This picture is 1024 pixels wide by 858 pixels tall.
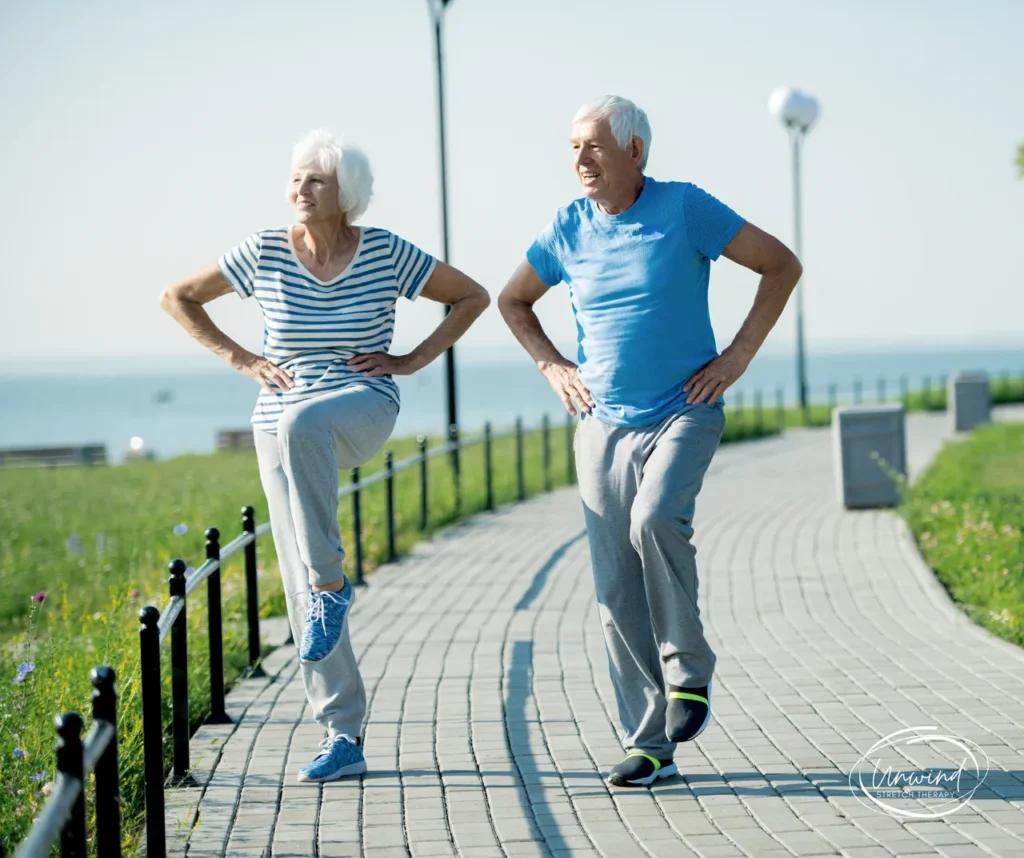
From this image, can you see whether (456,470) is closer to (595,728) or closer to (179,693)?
(595,728)

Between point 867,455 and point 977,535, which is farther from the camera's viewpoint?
point 867,455

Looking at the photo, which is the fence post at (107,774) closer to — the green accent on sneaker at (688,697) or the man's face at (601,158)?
the green accent on sneaker at (688,697)

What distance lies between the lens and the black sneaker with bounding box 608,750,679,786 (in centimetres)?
527

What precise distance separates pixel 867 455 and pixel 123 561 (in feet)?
22.1

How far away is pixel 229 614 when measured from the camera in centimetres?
928

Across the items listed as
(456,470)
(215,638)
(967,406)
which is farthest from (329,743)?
(967,406)

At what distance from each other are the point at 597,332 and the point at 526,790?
1.56 meters

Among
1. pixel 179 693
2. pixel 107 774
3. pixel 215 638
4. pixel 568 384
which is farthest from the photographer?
Answer: pixel 215 638

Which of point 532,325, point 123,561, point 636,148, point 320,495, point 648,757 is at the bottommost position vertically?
point 123,561

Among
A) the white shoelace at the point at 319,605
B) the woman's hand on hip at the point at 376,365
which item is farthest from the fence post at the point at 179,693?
the woman's hand on hip at the point at 376,365

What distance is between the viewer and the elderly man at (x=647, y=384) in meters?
5.09

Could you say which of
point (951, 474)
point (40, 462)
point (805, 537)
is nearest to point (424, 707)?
point (805, 537)

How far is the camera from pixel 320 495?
207 inches

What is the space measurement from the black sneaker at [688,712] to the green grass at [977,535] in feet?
10.1
